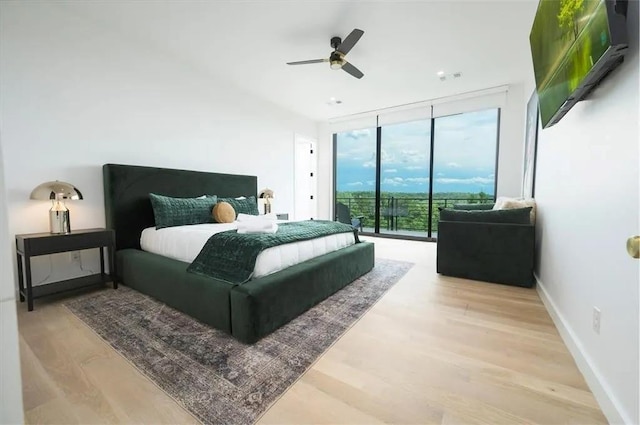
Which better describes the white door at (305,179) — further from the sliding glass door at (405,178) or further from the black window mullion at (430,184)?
the black window mullion at (430,184)

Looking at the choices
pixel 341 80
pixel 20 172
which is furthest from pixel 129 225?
pixel 341 80

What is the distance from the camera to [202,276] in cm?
206

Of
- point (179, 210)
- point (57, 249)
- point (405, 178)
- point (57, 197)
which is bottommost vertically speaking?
point (57, 249)

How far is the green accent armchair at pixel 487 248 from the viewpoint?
2.80 meters

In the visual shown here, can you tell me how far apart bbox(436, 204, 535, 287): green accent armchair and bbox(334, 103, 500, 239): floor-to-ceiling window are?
2.17 m

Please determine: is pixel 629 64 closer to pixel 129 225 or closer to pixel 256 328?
pixel 256 328

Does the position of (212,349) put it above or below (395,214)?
below

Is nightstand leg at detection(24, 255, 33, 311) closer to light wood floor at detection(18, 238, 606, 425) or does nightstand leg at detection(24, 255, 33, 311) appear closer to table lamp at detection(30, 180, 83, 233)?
light wood floor at detection(18, 238, 606, 425)

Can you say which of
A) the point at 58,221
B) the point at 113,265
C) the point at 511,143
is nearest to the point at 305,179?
the point at 511,143

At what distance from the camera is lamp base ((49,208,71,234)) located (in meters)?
2.47

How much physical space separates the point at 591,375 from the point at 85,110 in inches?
177

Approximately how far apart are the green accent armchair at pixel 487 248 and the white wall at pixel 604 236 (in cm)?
71

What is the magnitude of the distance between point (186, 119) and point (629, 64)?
4169 mm

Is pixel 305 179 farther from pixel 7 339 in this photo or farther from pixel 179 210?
pixel 7 339
